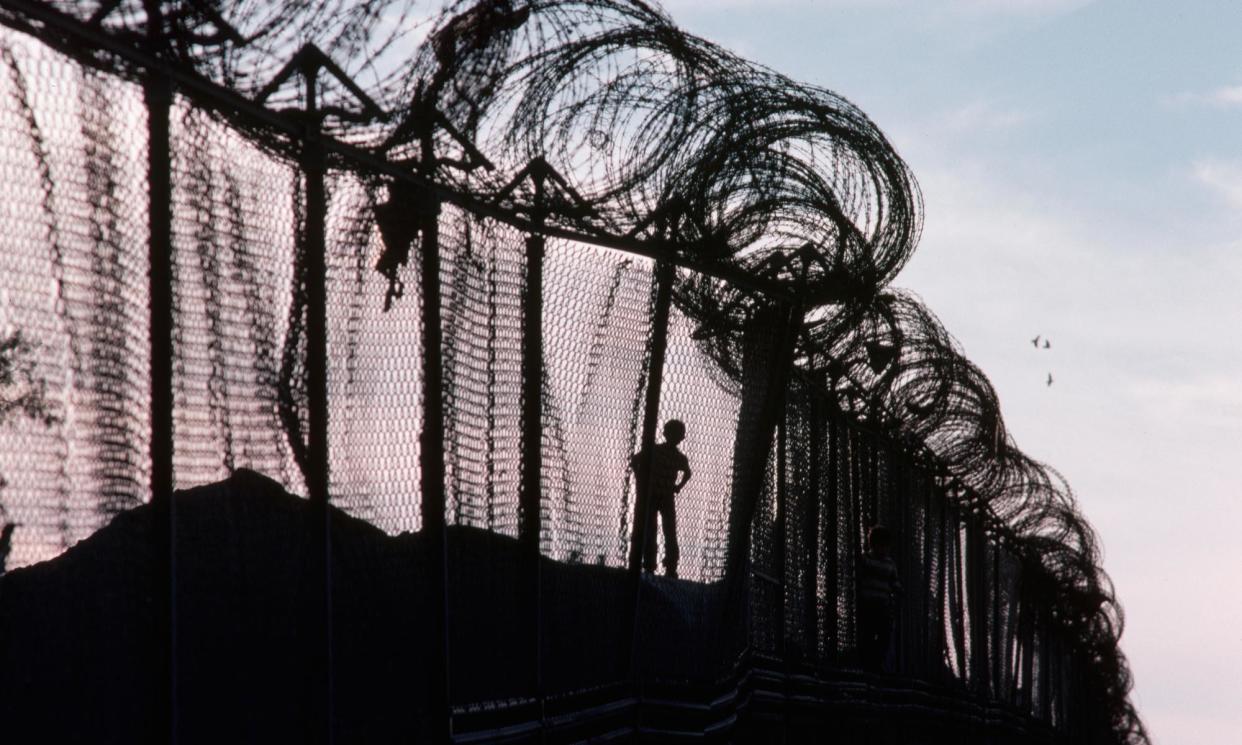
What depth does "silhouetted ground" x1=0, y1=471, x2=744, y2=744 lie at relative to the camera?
3.81 m

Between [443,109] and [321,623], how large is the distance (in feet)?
4.84

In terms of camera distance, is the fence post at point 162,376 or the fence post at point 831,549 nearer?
the fence post at point 162,376

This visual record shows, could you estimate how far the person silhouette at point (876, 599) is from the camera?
12312mm

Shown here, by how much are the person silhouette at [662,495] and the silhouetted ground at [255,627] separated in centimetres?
65

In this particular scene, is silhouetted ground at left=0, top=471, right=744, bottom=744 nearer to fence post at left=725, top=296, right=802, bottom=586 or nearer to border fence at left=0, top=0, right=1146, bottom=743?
border fence at left=0, top=0, right=1146, bottom=743

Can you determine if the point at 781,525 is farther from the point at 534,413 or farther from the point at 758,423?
the point at 534,413

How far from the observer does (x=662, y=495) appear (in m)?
7.51

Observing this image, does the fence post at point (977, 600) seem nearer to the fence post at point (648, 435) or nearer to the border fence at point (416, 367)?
the border fence at point (416, 367)

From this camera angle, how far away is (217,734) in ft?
14.3

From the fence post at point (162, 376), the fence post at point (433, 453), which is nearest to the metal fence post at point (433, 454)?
the fence post at point (433, 453)

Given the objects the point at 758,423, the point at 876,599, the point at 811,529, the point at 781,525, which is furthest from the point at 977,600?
the point at 758,423

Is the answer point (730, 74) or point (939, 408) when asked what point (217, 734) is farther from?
point (939, 408)

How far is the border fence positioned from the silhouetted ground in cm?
1

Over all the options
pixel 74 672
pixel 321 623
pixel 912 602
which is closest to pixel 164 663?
pixel 74 672
